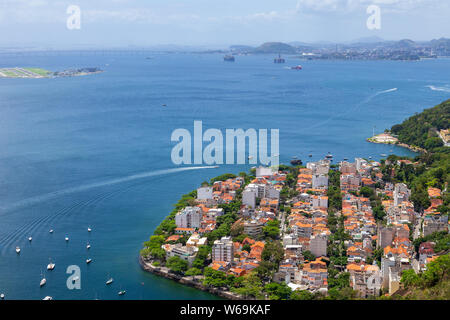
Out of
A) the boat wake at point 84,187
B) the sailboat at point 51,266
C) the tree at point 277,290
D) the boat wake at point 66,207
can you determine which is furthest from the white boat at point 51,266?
the tree at point 277,290

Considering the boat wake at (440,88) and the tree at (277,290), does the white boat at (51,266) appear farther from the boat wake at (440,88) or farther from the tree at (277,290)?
the boat wake at (440,88)

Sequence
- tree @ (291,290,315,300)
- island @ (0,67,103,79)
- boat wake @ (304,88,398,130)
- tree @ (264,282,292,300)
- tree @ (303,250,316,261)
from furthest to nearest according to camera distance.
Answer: island @ (0,67,103,79)
boat wake @ (304,88,398,130)
tree @ (303,250,316,261)
tree @ (264,282,292,300)
tree @ (291,290,315,300)

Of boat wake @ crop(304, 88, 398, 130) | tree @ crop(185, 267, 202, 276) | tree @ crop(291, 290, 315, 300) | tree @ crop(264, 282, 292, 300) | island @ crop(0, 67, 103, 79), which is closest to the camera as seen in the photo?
tree @ crop(291, 290, 315, 300)

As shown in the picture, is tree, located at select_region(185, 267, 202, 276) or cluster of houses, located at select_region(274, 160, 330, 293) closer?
cluster of houses, located at select_region(274, 160, 330, 293)

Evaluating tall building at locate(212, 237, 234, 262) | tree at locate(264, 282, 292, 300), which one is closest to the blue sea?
tall building at locate(212, 237, 234, 262)

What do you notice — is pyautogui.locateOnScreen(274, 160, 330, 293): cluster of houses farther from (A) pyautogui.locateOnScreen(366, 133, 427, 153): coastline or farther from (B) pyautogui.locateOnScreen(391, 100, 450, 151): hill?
(B) pyautogui.locateOnScreen(391, 100, 450, 151): hill

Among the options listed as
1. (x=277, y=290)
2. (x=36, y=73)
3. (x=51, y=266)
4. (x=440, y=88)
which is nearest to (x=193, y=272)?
(x=277, y=290)

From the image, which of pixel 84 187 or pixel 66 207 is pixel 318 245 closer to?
pixel 66 207
